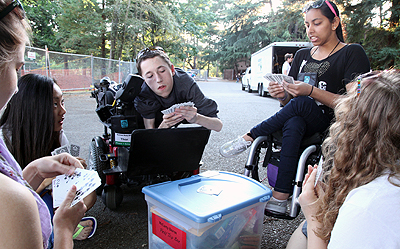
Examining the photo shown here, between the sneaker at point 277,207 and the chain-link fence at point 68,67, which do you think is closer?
the sneaker at point 277,207

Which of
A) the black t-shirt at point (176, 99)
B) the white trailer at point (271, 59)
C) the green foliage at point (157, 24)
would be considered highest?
the green foliage at point (157, 24)

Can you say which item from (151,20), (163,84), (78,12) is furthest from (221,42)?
(163,84)

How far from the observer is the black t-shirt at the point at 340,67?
2.31m

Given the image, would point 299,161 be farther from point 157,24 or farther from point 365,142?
point 157,24

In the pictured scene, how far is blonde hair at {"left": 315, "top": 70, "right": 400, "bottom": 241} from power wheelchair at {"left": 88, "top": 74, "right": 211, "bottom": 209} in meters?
1.27

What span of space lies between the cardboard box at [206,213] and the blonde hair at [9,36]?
113cm

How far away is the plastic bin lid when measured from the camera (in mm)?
1559

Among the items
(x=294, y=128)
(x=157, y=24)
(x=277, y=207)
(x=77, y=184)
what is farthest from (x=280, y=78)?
(x=157, y=24)

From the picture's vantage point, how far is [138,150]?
7.23 feet

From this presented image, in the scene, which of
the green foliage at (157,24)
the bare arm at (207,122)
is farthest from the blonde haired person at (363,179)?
the green foliage at (157,24)

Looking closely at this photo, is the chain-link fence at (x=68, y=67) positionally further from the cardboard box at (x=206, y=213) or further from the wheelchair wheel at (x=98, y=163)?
the cardboard box at (x=206, y=213)

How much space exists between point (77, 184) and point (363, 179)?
1.37 m

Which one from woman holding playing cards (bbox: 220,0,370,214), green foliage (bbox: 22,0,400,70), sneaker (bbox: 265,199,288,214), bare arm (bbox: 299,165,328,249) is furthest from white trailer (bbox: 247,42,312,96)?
bare arm (bbox: 299,165,328,249)

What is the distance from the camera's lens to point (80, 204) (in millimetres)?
1275
